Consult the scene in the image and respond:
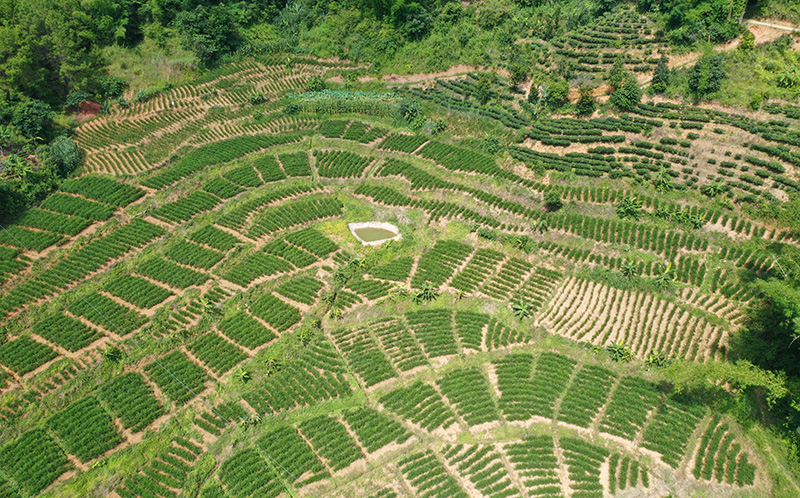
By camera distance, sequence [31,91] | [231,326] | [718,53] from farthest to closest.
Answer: [31,91] < [718,53] < [231,326]

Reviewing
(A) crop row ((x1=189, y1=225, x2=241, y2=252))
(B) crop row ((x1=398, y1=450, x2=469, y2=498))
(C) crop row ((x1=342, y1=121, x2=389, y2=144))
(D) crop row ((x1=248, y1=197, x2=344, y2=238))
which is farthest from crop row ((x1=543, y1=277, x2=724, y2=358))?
(A) crop row ((x1=189, y1=225, x2=241, y2=252))

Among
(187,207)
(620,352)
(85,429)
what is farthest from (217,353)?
(620,352)

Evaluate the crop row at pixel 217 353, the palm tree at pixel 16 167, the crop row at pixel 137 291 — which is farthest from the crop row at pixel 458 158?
the palm tree at pixel 16 167

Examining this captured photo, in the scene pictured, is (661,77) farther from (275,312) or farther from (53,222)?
(53,222)

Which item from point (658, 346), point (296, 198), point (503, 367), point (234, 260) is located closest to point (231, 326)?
point (234, 260)

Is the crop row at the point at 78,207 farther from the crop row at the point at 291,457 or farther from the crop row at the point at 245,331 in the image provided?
the crop row at the point at 291,457

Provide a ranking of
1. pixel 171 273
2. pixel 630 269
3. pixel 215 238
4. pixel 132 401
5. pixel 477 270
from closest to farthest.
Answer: pixel 132 401 → pixel 630 269 → pixel 171 273 → pixel 477 270 → pixel 215 238

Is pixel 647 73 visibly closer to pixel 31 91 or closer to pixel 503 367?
pixel 503 367
